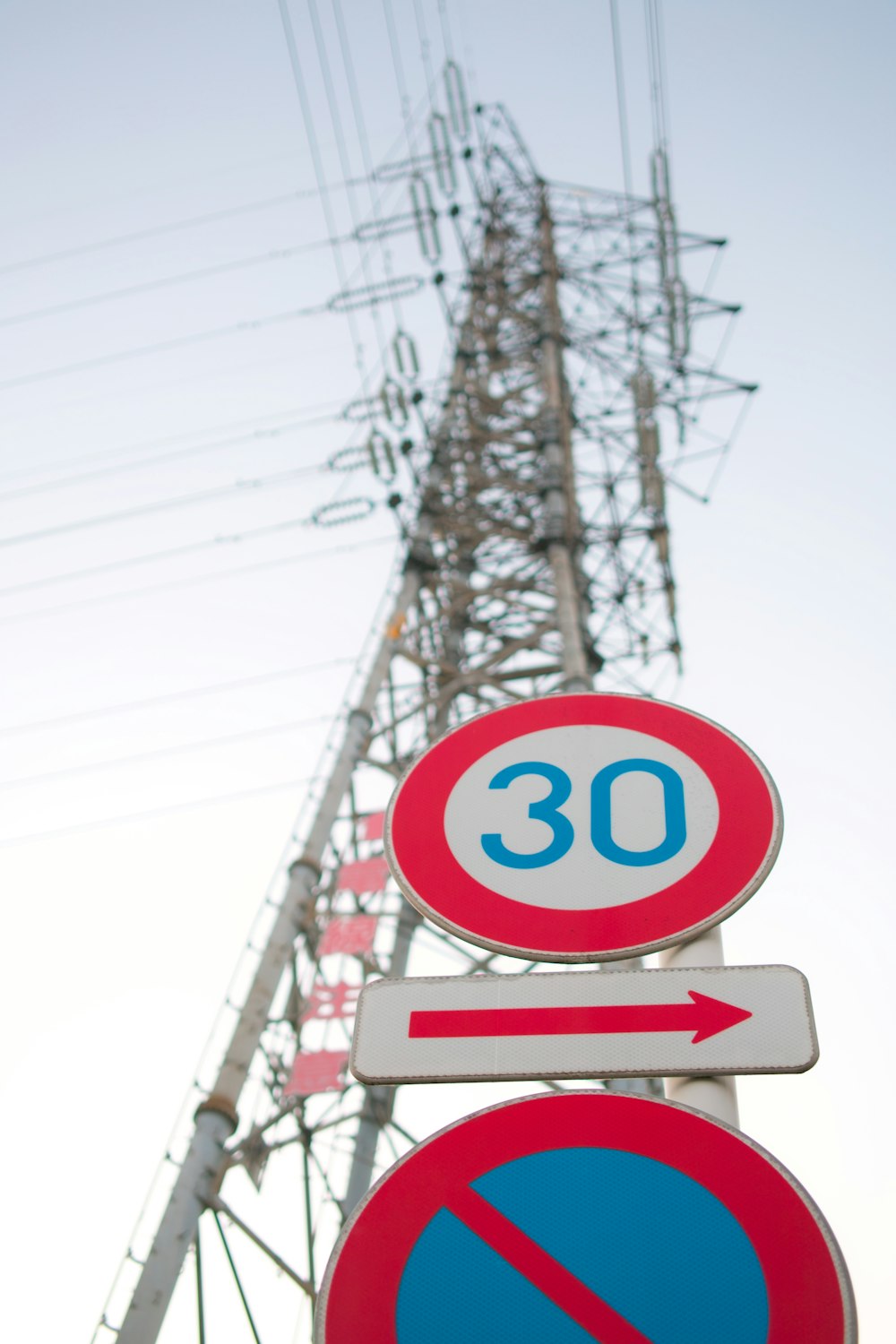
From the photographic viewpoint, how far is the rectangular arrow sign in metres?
1.67

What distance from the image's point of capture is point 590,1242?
1.54m

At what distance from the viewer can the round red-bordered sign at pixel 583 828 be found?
1.99 meters

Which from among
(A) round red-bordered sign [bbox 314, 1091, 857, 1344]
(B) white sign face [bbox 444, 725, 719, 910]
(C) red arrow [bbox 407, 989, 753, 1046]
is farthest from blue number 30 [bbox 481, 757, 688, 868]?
(A) round red-bordered sign [bbox 314, 1091, 857, 1344]

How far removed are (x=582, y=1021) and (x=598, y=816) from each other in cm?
52

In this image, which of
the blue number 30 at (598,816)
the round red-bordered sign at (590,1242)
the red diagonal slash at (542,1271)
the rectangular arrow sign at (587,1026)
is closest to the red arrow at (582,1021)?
the rectangular arrow sign at (587,1026)

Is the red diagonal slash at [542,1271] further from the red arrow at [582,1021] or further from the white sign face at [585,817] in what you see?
the white sign face at [585,817]

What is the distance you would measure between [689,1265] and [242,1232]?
386cm

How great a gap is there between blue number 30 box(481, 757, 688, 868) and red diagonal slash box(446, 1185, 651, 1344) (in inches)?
27.4

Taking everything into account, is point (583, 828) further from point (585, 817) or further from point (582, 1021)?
point (582, 1021)

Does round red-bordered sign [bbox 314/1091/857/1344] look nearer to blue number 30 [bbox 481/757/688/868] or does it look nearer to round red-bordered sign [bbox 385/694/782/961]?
round red-bordered sign [bbox 385/694/782/961]

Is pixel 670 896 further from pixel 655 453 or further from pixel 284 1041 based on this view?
pixel 655 453

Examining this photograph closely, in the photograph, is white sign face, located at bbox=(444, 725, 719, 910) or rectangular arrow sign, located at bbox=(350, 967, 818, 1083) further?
white sign face, located at bbox=(444, 725, 719, 910)

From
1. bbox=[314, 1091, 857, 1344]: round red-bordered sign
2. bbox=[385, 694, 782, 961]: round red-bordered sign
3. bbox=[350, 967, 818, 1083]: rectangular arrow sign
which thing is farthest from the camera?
bbox=[385, 694, 782, 961]: round red-bordered sign

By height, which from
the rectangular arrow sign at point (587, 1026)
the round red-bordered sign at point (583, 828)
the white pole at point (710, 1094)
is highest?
the round red-bordered sign at point (583, 828)
